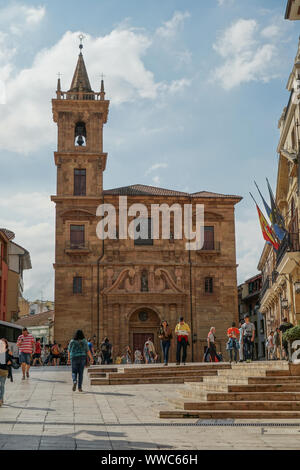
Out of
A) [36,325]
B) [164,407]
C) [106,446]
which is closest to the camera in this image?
[106,446]

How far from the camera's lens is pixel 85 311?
40.2 metres

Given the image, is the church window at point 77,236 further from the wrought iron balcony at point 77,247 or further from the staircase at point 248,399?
the staircase at point 248,399

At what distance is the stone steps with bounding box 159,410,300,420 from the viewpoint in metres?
9.62

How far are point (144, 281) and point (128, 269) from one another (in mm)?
1455

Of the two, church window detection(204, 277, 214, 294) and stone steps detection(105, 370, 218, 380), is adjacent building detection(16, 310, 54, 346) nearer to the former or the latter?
church window detection(204, 277, 214, 294)

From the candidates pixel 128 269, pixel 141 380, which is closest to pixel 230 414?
pixel 141 380

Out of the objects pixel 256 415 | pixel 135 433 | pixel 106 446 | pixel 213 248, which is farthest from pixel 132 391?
pixel 213 248

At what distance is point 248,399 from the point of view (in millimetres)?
10664

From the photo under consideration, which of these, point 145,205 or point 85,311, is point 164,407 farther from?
point 145,205

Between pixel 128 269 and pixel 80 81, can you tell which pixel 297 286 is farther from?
pixel 80 81

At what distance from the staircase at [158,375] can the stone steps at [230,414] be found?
6.68 m

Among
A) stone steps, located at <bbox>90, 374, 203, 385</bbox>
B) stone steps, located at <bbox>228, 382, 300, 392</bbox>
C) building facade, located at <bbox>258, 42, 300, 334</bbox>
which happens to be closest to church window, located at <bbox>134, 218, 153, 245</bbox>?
building facade, located at <bbox>258, 42, 300, 334</bbox>

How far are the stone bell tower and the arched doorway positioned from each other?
307 centimetres

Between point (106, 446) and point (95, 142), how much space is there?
127ft
